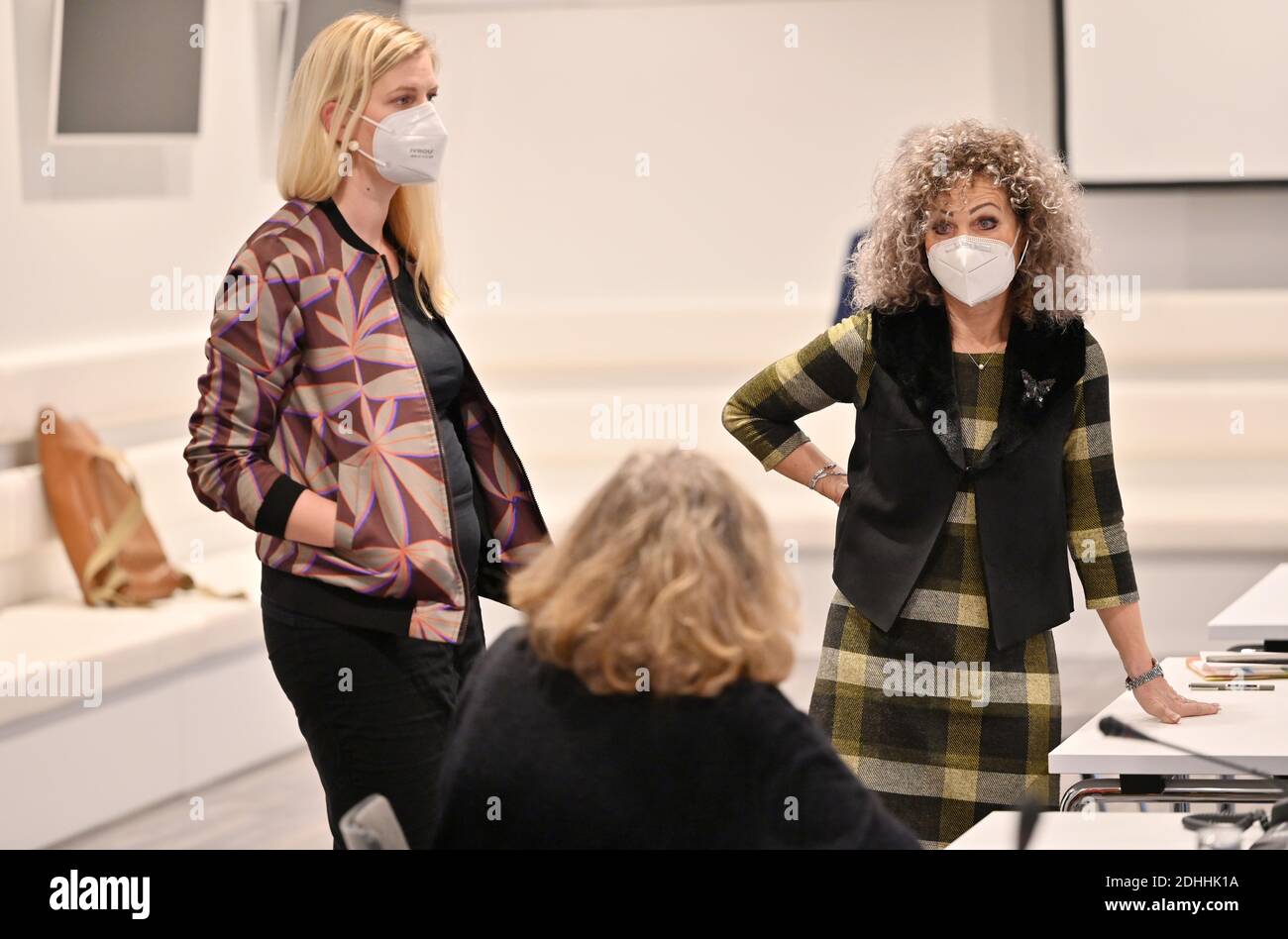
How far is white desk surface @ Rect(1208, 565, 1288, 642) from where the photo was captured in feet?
9.17

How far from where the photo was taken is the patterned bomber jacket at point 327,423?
7.05ft

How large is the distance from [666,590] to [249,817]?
2966 millimetres

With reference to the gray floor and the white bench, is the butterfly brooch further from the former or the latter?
the white bench

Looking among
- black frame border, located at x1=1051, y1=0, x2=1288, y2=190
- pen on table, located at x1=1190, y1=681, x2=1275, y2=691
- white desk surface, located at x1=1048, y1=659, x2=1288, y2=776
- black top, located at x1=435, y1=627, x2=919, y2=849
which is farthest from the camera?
black frame border, located at x1=1051, y1=0, x2=1288, y2=190

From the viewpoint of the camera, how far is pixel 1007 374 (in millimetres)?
2381

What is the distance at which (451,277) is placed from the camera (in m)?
6.45

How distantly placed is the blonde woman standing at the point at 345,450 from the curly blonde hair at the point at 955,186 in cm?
Answer: 71

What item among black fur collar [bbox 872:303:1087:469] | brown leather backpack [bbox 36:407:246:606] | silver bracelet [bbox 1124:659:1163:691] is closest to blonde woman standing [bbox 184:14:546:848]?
black fur collar [bbox 872:303:1087:469]

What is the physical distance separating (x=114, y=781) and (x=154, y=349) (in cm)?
150

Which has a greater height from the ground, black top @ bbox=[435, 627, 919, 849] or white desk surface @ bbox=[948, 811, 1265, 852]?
black top @ bbox=[435, 627, 919, 849]

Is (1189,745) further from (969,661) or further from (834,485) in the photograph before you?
(834,485)

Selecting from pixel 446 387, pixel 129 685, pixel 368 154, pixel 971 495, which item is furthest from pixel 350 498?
pixel 129 685

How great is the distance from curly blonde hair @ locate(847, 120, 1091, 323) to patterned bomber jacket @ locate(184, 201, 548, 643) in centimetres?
76

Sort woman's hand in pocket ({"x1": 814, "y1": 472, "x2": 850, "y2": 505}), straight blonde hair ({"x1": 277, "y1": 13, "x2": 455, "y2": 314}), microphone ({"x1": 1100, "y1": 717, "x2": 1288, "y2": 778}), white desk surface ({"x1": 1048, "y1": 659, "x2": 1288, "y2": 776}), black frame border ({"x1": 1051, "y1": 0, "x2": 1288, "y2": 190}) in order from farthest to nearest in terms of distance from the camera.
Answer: black frame border ({"x1": 1051, "y1": 0, "x2": 1288, "y2": 190}) → woman's hand in pocket ({"x1": 814, "y1": 472, "x2": 850, "y2": 505}) → straight blonde hair ({"x1": 277, "y1": 13, "x2": 455, "y2": 314}) → white desk surface ({"x1": 1048, "y1": 659, "x2": 1288, "y2": 776}) → microphone ({"x1": 1100, "y1": 717, "x2": 1288, "y2": 778})
